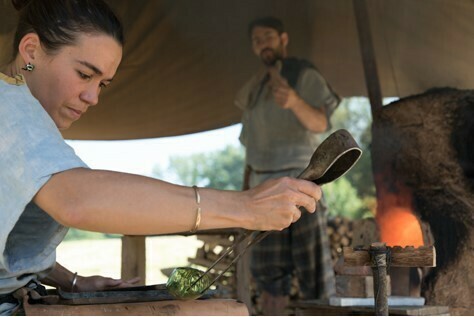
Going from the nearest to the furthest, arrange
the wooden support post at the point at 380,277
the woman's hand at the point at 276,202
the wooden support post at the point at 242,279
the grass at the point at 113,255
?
the woman's hand at the point at 276,202, the wooden support post at the point at 380,277, the wooden support post at the point at 242,279, the grass at the point at 113,255

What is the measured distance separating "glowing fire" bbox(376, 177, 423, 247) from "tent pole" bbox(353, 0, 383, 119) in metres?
1.01

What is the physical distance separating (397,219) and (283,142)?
1209 millimetres

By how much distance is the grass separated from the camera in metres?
8.94

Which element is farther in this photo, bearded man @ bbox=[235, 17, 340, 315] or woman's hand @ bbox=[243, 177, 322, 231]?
bearded man @ bbox=[235, 17, 340, 315]

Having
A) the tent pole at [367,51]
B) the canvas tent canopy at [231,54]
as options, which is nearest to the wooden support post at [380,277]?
the canvas tent canopy at [231,54]

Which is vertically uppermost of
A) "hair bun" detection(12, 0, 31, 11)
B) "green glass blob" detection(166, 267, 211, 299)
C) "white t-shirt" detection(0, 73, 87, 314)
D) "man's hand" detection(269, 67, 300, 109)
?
"man's hand" detection(269, 67, 300, 109)

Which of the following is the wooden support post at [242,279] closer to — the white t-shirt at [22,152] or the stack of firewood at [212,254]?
the stack of firewood at [212,254]

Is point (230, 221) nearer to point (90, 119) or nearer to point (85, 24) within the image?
point (85, 24)

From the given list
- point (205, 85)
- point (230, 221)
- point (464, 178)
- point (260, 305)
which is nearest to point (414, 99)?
point (464, 178)

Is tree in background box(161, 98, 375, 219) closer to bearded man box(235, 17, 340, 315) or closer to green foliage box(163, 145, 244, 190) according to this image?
green foliage box(163, 145, 244, 190)

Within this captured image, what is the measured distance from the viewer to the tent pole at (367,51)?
16.7 feet

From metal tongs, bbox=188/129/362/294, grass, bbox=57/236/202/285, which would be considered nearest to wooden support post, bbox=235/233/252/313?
metal tongs, bbox=188/129/362/294

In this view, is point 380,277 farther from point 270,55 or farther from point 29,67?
point 270,55

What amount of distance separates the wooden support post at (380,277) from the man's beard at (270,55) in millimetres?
3317
